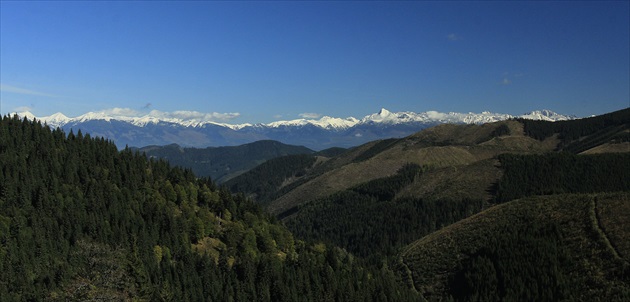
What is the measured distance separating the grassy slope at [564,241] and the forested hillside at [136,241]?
12845 millimetres

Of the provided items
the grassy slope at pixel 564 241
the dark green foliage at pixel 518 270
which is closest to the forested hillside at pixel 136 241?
the grassy slope at pixel 564 241

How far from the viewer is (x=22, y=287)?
102 metres

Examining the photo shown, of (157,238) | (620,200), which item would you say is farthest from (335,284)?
(620,200)

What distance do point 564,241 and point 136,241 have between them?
389 feet

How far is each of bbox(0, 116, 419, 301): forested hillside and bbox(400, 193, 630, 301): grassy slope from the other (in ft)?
42.1

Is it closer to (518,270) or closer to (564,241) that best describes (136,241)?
(518,270)

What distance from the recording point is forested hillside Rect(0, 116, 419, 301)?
105688 mm

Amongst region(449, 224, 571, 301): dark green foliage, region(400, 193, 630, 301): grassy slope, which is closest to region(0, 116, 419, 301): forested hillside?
region(400, 193, 630, 301): grassy slope

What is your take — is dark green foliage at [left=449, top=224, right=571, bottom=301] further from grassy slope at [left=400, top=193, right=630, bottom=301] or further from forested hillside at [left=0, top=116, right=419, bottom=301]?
forested hillside at [left=0, top=116, right=419, bottom=301]

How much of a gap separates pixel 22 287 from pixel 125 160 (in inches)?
3615

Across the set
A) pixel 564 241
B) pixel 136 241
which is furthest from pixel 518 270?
pixel 136 241

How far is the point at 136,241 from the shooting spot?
451 feet

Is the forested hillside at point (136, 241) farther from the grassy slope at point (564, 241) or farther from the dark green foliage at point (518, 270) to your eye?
the dark green foliage at point (518, 270)

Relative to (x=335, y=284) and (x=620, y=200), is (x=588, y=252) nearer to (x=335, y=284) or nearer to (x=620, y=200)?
(x=620, y=200)
